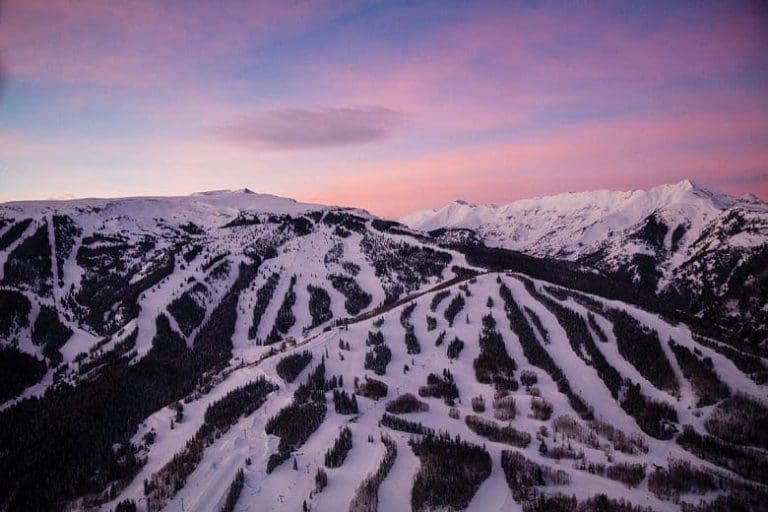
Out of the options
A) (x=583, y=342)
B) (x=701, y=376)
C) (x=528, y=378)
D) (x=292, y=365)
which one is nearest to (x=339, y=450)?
(x=292, y=365)

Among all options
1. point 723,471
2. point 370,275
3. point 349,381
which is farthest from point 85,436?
point 370,275

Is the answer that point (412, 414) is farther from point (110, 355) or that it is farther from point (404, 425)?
point (110, 355)

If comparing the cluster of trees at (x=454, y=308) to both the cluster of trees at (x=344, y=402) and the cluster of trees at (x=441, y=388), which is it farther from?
the cluster of trees at (x=344, y=402)

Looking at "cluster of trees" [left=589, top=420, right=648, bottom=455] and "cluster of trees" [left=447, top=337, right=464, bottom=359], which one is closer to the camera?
"cluster of trees" [left=589, top=420, right=648, bottom=455]

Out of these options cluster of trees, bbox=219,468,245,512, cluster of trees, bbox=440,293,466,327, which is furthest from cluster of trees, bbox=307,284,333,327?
cluster of trees, bbox=219,468,245,512

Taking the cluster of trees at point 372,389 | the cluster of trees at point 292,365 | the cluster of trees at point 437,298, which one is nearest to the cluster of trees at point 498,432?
the cluster of trees at point 372,389

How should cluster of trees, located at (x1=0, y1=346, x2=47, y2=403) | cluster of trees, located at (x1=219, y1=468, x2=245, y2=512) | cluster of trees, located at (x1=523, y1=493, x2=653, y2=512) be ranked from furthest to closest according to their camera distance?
cluster of trees, located at (x1=0, y1=346, x2=47, y2=403)
cluster of trees, located at (x1=219, y1=468, x2=245, y2=512)
cluster of trees, located at (x1=523, y1=493, x2=653, y2=512)

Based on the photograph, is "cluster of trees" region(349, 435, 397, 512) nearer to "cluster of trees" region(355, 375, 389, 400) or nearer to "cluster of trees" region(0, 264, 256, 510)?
"cluster of trees" region(355, 375, 389, 400)
